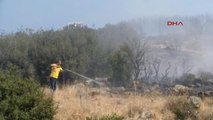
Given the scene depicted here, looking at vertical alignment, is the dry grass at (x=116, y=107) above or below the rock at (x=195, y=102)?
below

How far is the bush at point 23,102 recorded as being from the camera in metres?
13.7

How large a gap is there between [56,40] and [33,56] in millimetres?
3024

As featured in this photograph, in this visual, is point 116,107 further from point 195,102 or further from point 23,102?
point 23,102

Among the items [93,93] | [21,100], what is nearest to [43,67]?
[93,93]

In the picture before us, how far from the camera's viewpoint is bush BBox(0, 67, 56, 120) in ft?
45.0

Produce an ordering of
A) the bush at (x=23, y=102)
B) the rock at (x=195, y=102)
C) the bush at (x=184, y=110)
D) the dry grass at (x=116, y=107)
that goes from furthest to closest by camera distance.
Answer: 1. the rock at (x=195, y=102)
2. the dry grass at (x=116, y=107)
3. the bush at (x=184, y=110)
4. the bush at (x=23, y=102)

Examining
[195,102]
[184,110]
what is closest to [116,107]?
[184,110]

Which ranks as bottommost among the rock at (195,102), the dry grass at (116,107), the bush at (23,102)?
the dry grass at (116,107)

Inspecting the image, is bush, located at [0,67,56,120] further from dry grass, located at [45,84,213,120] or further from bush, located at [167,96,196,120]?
bush, located at [167,96,196,120]

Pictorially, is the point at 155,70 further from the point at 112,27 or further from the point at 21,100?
the point at 21,100

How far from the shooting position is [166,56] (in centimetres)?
6994

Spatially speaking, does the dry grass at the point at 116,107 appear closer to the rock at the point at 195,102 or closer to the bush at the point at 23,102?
the rock at the point at 195,102

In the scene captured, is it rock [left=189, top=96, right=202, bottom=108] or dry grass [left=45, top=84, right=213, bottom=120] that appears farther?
rock [left=189, top=96, right=202, bottom=108]

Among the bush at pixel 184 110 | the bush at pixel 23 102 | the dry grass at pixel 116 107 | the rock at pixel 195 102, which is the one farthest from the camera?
the rock at pixel 195 102
